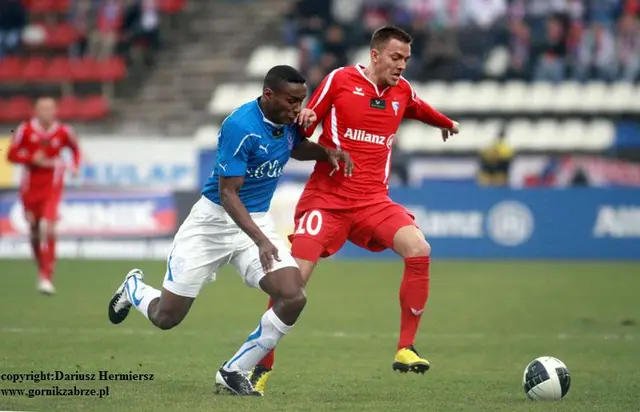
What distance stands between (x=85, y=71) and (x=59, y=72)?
654 mm

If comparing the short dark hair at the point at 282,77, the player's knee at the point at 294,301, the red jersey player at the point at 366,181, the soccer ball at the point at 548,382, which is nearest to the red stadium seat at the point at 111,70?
the red jersey player at the point at 366,181

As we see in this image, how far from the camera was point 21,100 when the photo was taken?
1206 inches

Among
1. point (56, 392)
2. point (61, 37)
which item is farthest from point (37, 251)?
point (61, 37)

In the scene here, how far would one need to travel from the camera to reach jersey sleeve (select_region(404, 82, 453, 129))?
10188 mm

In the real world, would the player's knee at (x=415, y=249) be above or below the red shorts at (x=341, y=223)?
below

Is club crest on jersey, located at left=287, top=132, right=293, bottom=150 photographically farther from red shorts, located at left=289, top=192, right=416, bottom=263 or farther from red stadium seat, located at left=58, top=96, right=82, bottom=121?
red stadium seat, located at left=58, top=96, right=82, bottom=121

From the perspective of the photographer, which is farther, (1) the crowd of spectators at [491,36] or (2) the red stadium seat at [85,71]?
(2) the red stadium seat at [85,71]

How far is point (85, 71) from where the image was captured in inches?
1216

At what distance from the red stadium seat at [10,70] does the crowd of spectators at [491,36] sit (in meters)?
7.40

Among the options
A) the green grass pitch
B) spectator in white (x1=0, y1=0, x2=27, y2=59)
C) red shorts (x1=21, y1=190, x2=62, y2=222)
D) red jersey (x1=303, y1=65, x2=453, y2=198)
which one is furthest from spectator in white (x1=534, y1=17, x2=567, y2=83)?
red jersey (x1=303, y1=65, x2=453, y2=198)

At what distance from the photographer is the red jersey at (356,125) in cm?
984

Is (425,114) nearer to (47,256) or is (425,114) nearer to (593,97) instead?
(47,256)

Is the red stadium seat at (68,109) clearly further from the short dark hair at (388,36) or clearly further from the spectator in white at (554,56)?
the short dark hair at (388,36)

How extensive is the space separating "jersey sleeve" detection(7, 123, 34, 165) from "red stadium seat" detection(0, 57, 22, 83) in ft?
48.6
